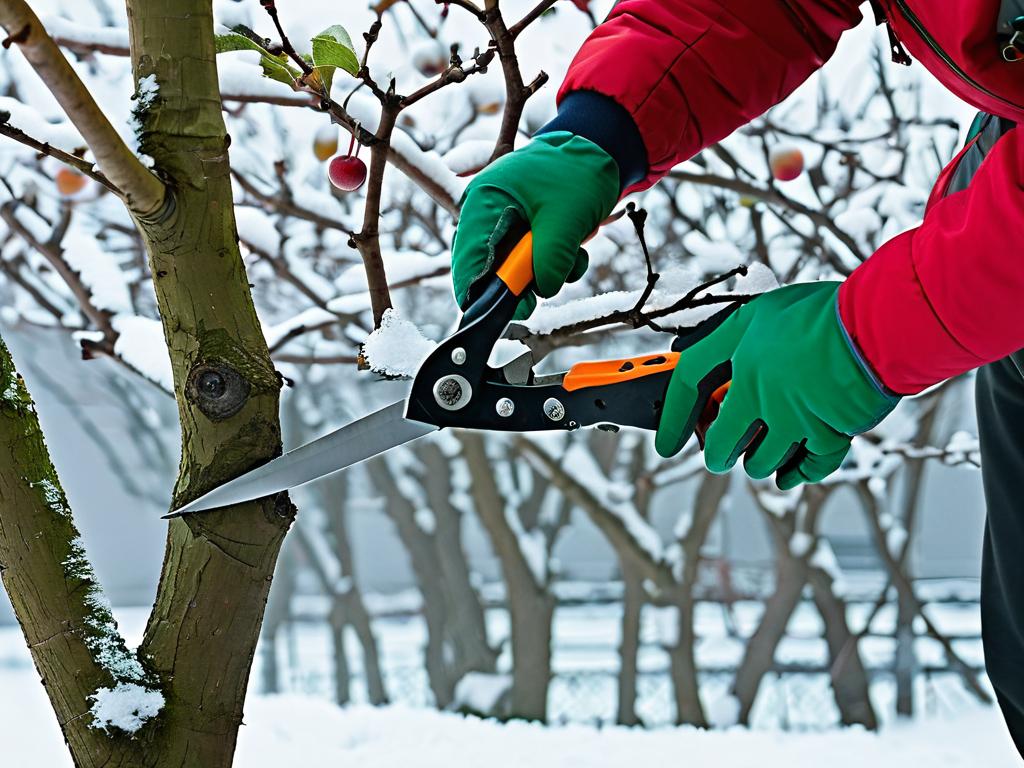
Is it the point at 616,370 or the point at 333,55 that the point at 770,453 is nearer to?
the point at 616,370

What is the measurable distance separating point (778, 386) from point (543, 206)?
258 mm

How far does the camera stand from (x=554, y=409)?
0.74 m

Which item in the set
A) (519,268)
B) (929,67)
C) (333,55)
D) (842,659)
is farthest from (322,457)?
(842,659)

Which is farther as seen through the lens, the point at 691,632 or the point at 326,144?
the point at 691,632

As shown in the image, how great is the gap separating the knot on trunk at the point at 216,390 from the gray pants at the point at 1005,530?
79 cm

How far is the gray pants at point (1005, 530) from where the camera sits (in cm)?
97

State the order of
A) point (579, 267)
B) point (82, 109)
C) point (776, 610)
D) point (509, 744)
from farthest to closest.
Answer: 1. point (776, 610)
2. point (509, 744)
3. point (579, 267)
4. point (82, 109)

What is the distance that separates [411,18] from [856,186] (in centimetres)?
148

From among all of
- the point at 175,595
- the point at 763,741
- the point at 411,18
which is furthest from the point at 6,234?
the point at 763,741

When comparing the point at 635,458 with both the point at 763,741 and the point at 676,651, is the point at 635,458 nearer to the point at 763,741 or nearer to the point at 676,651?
the point at 676,651

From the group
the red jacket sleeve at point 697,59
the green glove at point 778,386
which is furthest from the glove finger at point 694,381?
the red jacket sleeve at point 697,59

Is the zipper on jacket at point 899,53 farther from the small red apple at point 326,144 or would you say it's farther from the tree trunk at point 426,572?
the tree trunk at point 426,572

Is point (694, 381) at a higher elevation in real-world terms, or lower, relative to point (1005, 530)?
higher

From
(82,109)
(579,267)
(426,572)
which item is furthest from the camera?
(426,572)
